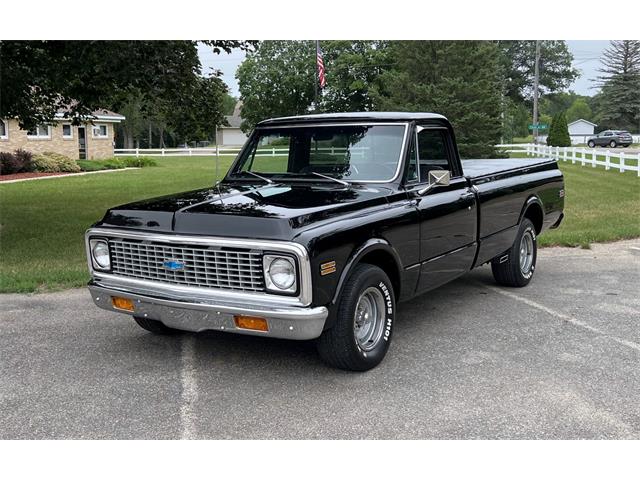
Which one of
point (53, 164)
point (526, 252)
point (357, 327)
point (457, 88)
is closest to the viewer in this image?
point (357, 327)

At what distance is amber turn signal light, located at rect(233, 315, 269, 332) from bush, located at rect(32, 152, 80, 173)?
30.2 meters

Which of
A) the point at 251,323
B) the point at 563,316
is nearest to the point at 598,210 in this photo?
the point at 563,316

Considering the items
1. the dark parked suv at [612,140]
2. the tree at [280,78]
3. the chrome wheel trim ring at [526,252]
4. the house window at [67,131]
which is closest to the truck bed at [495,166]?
the chrome wheel trim ring at [526,252]

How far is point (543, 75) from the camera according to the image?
71.9 meters

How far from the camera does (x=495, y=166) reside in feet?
25.0

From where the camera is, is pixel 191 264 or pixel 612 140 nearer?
pixel 191 264

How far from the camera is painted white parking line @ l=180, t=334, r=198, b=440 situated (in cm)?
394

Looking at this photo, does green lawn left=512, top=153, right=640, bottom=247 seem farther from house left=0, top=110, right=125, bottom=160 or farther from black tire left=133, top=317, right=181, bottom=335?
house left=0, top=110, right=125, bottom=160

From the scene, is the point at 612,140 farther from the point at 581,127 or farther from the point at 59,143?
the point at 59,143

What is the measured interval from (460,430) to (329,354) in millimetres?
1140

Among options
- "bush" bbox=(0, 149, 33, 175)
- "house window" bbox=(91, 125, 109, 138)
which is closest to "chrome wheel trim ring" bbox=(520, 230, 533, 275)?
"bush" bbox=(0, 149, 33, 175)

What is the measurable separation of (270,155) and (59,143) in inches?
1373

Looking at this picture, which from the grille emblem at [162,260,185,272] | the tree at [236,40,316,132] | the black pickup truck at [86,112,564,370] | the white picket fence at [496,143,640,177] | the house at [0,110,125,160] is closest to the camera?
the black pickup truck at [86,112,564,370]

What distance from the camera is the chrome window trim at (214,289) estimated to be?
4.21 meters
